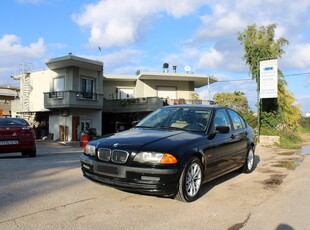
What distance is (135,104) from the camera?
31359 mm

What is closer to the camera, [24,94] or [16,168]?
[16,168]

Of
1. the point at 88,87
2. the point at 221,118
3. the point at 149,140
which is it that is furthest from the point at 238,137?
the point at 88,87

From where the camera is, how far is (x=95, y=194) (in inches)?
218

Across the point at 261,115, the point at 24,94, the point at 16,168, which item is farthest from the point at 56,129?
the point at 16,168

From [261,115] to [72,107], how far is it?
14892mm

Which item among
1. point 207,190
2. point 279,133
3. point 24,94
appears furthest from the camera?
point 24,94

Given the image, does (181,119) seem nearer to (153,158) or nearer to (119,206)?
(153,158)

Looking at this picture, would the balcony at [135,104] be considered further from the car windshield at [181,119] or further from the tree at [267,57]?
the car windshield at [181,119]

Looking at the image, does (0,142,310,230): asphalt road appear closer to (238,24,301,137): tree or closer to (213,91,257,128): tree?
(238,24,301,137): tree

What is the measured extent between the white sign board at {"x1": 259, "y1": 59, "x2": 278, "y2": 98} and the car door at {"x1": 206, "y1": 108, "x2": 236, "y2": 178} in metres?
12.8

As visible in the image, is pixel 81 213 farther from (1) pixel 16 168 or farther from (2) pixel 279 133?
(2) pixel 279 133

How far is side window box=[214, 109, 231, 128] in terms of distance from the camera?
654cm

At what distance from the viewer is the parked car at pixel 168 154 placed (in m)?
4.86

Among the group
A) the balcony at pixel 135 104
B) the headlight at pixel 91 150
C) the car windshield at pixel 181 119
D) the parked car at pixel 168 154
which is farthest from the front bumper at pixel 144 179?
the balcony at pixel 135 104
